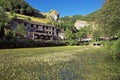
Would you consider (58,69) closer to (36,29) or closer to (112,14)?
(112,14)

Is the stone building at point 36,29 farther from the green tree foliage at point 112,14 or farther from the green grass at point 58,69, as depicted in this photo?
the green grass at point 58,69

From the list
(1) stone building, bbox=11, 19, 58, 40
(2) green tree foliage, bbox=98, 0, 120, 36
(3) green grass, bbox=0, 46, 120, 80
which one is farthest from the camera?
(1) stone building, bbox=11, 19, 58, 40

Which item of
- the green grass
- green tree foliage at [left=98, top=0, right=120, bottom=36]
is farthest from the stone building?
the green grass

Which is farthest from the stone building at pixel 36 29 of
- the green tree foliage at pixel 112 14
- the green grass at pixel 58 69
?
the green grass at pixel 58 69

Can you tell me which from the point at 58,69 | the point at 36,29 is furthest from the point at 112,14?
the point at 36,29

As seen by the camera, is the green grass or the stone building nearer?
the green grass

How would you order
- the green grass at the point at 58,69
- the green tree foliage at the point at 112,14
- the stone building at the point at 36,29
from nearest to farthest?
the green grass at the point at 58,69 → the green tree foliage at the point at 112,14 → the stone building at the point at 36,29

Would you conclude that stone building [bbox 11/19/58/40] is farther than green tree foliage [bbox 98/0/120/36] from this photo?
Yes

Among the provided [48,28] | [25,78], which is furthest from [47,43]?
[25,78]

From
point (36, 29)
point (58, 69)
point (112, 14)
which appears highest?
point (36, 29)

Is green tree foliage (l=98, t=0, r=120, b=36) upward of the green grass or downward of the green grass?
upward

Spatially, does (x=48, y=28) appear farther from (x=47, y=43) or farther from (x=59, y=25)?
(x=47, y=43)

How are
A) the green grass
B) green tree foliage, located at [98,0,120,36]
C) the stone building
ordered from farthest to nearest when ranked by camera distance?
1. the stone building
2. green tree foliage, located at [98,0,120,36]
3. the green grass

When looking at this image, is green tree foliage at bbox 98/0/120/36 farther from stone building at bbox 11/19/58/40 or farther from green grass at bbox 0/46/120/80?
stone building at bbox 11/19/58/40
